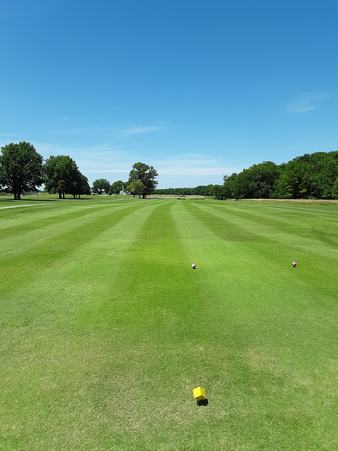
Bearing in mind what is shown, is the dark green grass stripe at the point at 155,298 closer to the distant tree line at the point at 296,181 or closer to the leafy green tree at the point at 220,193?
the distant tree line at the point at 296,181

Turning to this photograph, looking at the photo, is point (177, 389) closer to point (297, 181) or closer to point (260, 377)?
point (260, 377)

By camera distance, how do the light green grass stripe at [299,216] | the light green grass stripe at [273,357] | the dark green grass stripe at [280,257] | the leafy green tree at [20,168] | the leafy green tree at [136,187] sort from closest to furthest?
the light green grass stripe at [273,357]
the dark green grass stripe at [280,257]
the light green grass stripe at [299,216]
the leafy green tree at [20,168]
the leafy green tree at [136,187]

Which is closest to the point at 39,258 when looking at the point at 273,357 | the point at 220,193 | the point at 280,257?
the point at 280,257

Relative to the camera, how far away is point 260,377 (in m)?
4.43

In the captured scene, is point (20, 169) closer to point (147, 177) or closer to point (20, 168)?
point (20, 168)

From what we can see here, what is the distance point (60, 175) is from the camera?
10881cm

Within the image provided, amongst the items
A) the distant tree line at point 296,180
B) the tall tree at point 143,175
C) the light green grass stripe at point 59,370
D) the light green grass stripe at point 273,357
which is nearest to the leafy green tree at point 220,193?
the distant tree line at point 296,180

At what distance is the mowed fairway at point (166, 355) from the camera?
138 inches

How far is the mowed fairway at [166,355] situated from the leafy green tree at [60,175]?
10435 centimetres

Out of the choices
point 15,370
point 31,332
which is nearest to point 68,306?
point 31,332

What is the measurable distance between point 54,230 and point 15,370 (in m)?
14.0

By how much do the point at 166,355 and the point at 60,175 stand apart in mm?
111305

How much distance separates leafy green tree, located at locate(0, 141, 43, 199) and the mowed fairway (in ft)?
248

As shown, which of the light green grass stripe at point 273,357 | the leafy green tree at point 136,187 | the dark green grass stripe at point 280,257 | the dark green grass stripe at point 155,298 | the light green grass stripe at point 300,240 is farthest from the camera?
the leafy green tree at point 136,187
